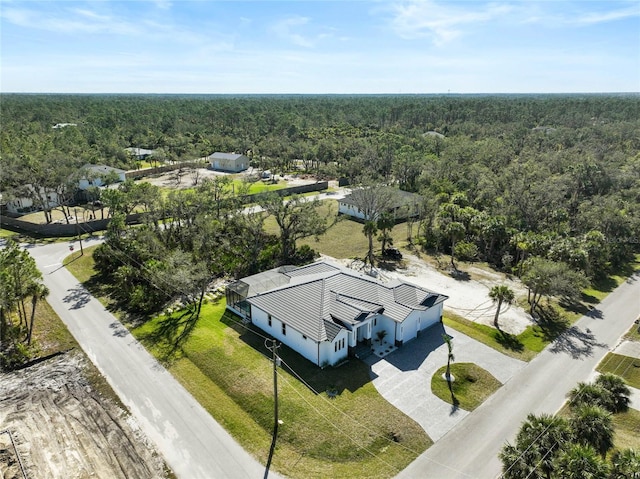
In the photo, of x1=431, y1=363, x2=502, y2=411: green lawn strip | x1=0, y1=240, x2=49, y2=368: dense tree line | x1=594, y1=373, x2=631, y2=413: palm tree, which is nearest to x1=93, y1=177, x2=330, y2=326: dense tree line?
x1=0, y1=240, x2=49, y2=368: dense tree line

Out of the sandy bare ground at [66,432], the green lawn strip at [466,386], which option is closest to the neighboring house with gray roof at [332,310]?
the green lawn strip at [466,386]

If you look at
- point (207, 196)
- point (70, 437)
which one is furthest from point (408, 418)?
point (207, 196)

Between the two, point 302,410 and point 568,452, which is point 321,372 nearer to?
point 302,410

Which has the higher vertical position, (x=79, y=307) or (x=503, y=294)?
(x=503, y=294)

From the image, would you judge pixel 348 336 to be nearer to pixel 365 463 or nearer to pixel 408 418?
pixel 408 418

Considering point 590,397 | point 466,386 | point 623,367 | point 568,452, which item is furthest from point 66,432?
point 623,367

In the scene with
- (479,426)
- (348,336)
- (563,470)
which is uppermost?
(563,470)
